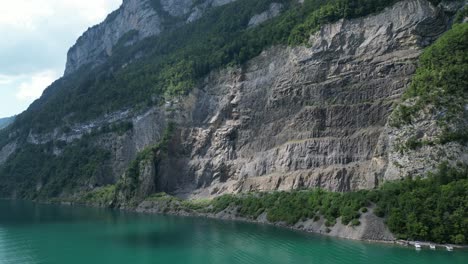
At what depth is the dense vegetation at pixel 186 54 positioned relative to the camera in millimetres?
92312

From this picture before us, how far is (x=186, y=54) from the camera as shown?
4938 inches

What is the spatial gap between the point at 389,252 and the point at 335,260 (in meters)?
6.16

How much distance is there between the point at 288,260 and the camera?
45.9m

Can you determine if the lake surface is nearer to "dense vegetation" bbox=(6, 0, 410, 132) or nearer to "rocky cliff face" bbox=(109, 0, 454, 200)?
"rocky cliff face" bbox=(109, 0, 454, 200)

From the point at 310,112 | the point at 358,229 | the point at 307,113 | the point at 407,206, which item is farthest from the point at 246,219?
the point at 407,206

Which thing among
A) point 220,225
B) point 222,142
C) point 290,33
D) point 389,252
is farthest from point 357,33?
point 389,252

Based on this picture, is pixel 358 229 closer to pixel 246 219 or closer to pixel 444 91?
pixel 444 91

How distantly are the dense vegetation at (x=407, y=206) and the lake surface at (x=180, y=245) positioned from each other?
9.11ft

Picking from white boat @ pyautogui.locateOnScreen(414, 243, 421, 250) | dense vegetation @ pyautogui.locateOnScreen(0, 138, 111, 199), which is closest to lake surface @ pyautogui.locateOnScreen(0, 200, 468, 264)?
white boat @ pyautogui.locateOnScreen(414, 243, 421, 250)

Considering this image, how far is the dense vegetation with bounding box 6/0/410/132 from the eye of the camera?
3634 inches

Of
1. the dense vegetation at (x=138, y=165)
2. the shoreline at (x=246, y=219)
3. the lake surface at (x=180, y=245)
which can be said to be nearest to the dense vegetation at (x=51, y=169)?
the shoreline at (x=246, y=219)

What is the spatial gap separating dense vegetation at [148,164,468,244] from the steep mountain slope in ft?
12.4

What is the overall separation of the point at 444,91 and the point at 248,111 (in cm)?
4103

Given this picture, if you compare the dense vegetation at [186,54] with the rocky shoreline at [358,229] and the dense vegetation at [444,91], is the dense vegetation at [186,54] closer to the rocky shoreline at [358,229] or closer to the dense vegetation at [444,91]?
the dense vegetation at [444,91]
